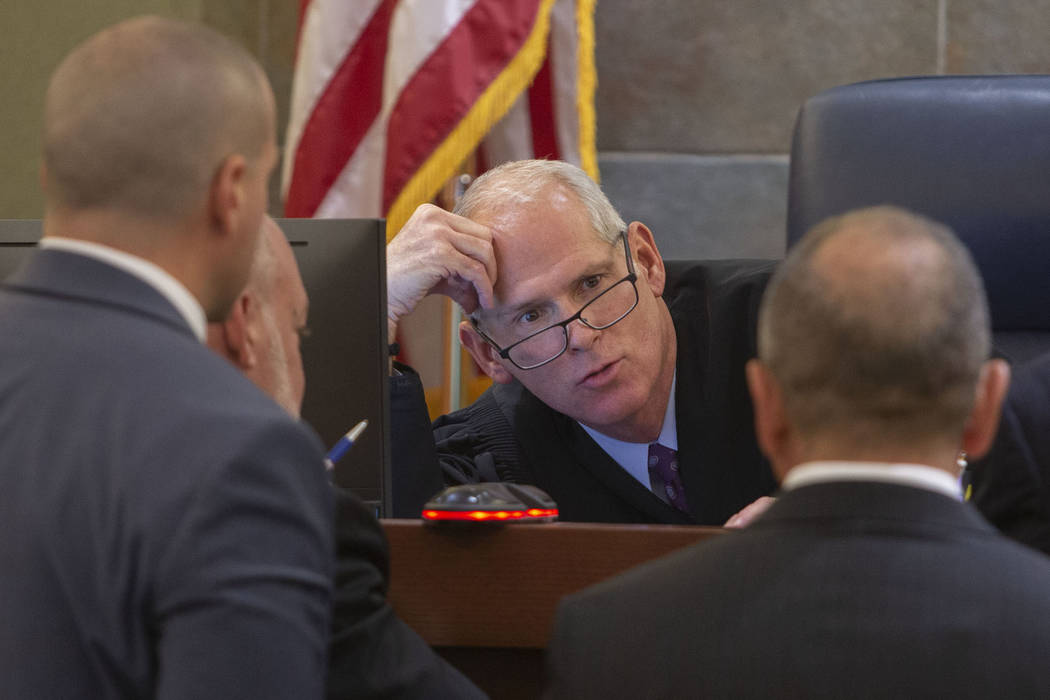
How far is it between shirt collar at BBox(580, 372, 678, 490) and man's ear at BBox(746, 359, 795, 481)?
1.34 m

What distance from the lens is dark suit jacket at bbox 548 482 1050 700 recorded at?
77 centimetres

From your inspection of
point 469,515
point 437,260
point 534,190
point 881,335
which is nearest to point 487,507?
point 469,515

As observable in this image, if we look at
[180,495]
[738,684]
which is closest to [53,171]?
[180,495]

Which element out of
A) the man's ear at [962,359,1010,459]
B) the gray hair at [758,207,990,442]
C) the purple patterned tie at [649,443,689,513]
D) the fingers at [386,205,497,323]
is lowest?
the purple patterned tie at [649,443,689,513]

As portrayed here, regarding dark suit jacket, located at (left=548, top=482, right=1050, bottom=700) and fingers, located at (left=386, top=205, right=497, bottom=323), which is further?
fingers, located at (left=386, top=205, right=497, bottom=323)

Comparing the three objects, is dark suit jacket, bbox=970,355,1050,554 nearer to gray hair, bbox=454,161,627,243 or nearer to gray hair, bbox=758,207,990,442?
gray hair, bbox=758,207,990,442

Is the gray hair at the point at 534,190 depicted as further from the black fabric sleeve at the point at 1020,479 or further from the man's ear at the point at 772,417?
the man's ear at the point at 772,417

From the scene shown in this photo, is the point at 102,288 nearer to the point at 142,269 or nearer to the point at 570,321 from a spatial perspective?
the point at 142,269

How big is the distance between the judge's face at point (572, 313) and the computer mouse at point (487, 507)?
84 cm

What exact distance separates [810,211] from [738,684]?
160 cm

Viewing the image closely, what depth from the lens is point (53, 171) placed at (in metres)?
0.91

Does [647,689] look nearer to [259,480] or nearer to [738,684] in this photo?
[738,684]

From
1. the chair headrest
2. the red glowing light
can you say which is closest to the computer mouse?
the red glowing light

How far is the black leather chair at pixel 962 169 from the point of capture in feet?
7.23
